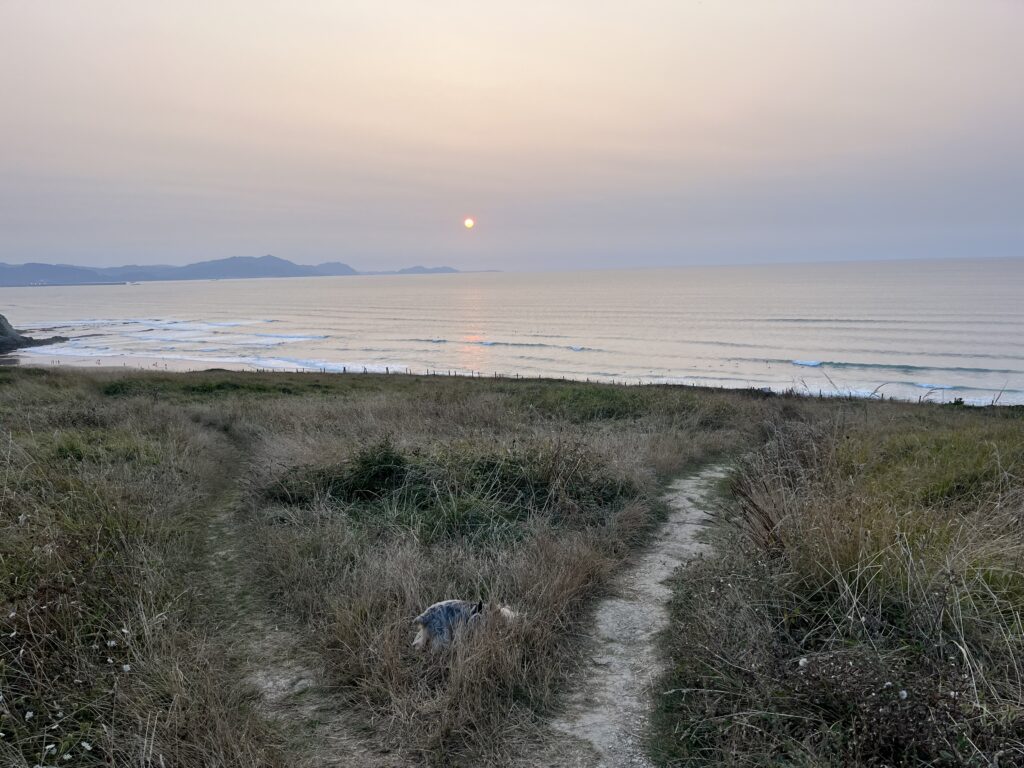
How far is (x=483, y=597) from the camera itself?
4.97 m

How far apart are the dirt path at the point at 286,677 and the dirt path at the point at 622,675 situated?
1.05m

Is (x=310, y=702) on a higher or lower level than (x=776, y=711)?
lower

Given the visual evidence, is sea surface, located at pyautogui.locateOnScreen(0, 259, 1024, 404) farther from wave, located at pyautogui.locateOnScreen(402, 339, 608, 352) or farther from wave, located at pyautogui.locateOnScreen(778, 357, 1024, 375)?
wave, located at pyautogui.locateOnScreen(402, 339, 608, 352)

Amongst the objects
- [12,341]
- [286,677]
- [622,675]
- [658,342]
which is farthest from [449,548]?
[12,341]

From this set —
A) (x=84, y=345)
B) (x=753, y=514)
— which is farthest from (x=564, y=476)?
(x=84, y=345)

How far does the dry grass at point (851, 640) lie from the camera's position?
2828mm

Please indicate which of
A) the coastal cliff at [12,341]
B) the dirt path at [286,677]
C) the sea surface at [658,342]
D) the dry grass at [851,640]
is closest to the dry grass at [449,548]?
the dirt path at [286,677]

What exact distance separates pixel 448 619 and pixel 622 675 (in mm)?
1285

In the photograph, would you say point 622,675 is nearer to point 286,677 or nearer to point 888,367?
point 286,677

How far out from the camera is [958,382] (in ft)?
125

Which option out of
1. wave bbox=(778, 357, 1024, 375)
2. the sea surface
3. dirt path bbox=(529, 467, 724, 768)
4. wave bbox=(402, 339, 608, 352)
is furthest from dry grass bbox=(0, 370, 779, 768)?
wave bbox=(402, 339, 608, 352)

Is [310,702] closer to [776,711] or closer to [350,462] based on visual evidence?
[776,711]

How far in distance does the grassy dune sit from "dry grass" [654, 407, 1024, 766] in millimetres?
20

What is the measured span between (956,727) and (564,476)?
17.4ft
